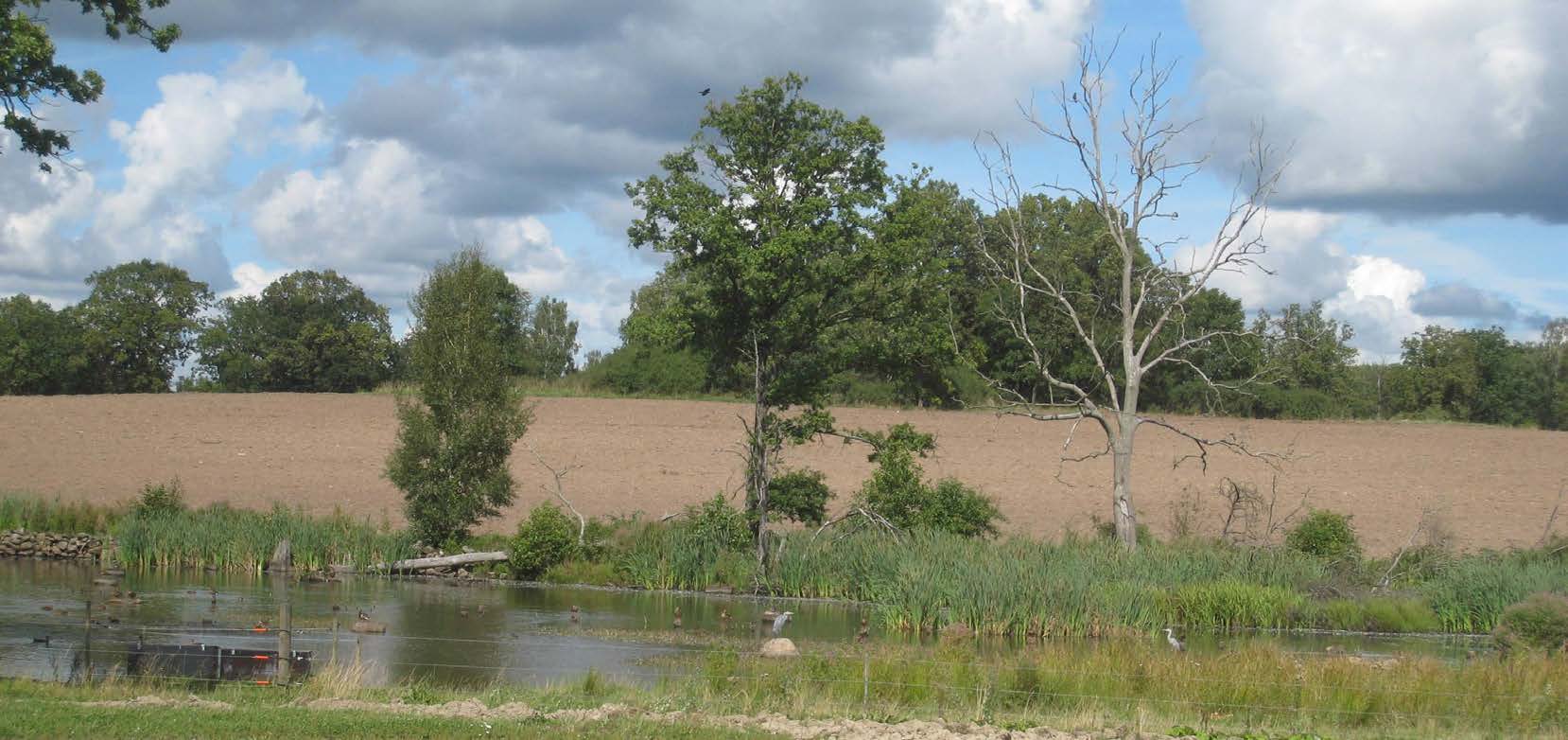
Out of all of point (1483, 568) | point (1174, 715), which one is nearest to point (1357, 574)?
point (1483, 568)

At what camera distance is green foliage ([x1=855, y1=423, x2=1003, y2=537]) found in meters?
31.1

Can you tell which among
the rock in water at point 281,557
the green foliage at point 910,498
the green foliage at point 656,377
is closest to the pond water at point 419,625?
the rock in water at point 281,557

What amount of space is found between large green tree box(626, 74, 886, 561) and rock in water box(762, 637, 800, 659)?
11.0 metres

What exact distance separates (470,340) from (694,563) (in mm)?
7497

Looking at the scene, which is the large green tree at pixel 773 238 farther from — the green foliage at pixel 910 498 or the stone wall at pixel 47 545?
the stone wall at pixel 47 545

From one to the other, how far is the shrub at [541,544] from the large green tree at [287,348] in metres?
50.6

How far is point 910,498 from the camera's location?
103 feet

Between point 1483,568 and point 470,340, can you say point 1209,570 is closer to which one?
point 1483,568

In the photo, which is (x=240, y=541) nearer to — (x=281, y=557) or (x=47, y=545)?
(x=47, y=545)

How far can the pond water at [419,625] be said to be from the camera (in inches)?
730

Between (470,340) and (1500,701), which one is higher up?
(470,340)

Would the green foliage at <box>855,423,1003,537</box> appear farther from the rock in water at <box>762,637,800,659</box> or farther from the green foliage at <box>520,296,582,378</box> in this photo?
the green foliage at <box>520,296,582,378</box>

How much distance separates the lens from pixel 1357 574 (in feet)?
98.7

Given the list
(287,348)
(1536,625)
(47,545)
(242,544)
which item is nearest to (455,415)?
(242,544)
